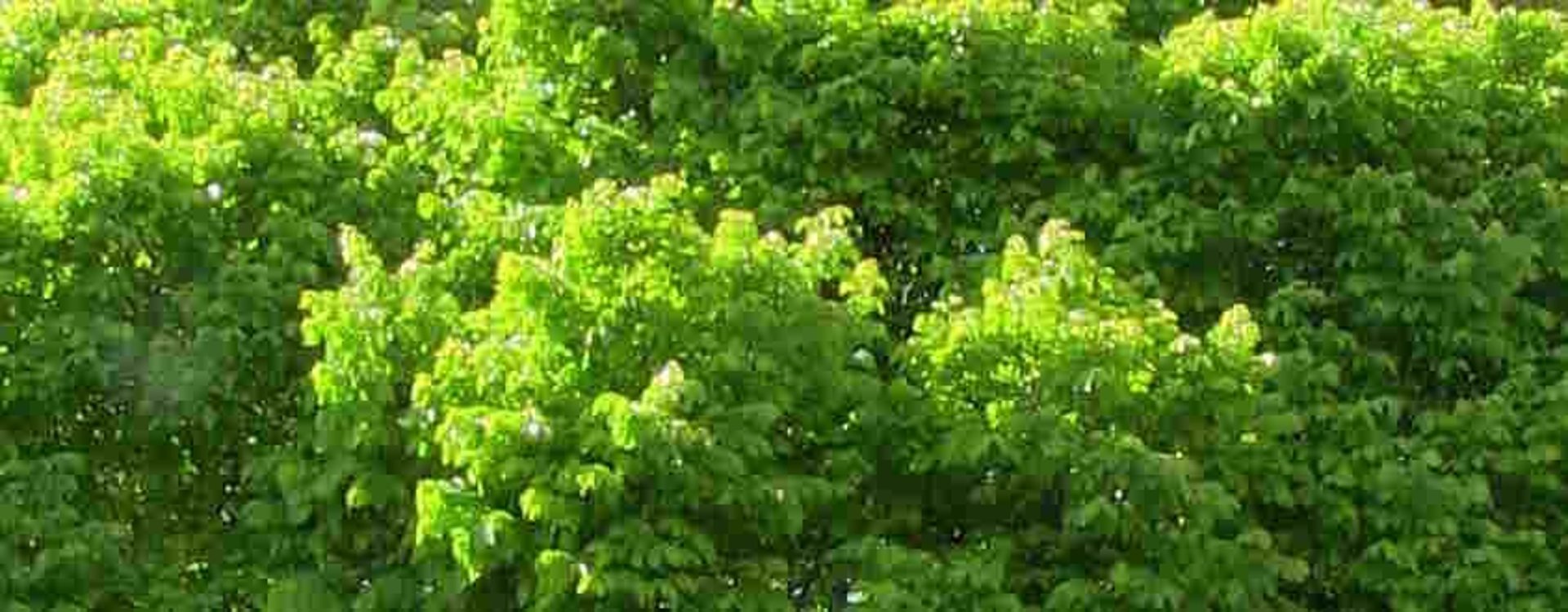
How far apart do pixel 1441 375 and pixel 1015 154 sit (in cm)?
226

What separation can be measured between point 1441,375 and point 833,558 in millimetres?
3152

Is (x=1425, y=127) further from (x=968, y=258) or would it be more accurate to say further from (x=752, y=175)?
(x=752, y=175)

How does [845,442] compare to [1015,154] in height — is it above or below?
below

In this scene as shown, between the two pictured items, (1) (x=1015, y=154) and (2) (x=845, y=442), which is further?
(1) (x=1015, y=154)

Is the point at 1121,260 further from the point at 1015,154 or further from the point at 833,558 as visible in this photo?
the point at 833,558

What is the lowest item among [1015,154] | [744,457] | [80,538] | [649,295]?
[80,538]

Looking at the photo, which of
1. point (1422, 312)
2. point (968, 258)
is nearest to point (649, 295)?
point (968, 258)

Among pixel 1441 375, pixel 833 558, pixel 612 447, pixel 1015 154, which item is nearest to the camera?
pixel 612 447

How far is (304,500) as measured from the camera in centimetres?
962

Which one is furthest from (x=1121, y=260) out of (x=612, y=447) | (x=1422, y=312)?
(x=612, y=447)

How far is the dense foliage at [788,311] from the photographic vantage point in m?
9.12

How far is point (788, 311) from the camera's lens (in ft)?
30.5

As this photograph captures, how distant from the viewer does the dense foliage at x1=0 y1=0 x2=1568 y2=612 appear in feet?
29.9

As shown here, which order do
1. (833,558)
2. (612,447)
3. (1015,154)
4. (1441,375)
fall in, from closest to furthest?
1. (612,447)
2. (833,558)
3. (1441,375)
4. (1015,154)
